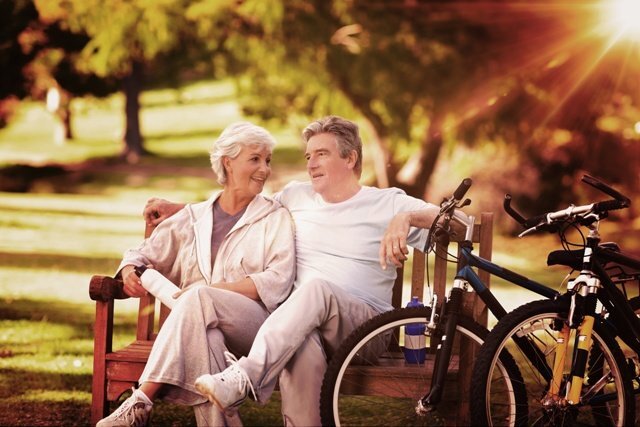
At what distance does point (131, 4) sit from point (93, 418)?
1537cm

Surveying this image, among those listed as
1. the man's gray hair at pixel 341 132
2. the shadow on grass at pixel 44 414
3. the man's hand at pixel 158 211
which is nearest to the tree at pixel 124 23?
the shadow on grass at pixel 44 414

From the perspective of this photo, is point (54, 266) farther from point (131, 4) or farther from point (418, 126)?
point (418, 126)

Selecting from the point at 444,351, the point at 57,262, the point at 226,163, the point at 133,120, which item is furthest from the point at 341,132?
the point at 133,120

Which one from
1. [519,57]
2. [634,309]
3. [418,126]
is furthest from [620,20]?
[634,309]

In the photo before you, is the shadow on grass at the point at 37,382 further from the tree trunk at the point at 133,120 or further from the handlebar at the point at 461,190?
the tree trunk at the point at 133,120

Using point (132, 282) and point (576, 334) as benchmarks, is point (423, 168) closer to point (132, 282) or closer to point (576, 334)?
point (132, 282)

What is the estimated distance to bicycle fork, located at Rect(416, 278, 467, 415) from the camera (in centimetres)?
459

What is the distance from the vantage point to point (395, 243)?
15.5ft

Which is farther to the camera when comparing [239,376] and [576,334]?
[576,334]

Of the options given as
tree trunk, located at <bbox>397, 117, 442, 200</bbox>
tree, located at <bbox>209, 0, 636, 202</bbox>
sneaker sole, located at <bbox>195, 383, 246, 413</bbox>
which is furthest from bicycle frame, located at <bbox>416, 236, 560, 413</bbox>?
tree trunk, located at <bbox>397, 117, 442, 200</bbox>

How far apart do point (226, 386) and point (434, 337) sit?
3.09 feet

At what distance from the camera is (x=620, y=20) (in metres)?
19.1

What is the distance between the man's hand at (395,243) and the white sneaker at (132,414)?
1.16m

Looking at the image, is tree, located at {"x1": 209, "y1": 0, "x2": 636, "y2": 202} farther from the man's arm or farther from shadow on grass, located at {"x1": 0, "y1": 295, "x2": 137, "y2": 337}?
the man's arm
